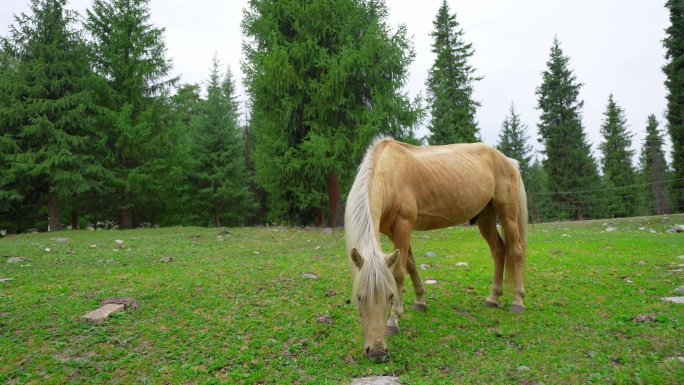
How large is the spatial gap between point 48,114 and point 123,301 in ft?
55.0

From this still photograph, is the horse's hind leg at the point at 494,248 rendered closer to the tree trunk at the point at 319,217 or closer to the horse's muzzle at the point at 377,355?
the horse's muzzle at the point at 377,355

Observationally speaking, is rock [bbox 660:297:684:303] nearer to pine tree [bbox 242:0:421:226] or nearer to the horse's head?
the horse's head

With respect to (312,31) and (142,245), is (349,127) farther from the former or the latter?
(142,245)

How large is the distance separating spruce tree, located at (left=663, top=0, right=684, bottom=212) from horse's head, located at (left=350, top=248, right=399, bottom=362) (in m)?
27.9

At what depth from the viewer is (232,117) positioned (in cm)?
2541

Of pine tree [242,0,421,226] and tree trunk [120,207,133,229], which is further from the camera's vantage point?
tree trunk [120,207,133,229]

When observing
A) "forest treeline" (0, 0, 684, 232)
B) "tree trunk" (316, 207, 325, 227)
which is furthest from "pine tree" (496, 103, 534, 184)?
"tree trunk" (316, 207, 325, 227)

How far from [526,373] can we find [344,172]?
11.5 metres

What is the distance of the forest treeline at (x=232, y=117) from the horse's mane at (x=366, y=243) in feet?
30.0

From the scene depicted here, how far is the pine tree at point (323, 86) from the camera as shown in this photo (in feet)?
44.8

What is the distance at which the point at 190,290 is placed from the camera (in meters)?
5.96

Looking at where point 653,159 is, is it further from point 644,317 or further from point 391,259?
point 391,259

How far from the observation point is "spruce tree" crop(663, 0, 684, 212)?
2319cm

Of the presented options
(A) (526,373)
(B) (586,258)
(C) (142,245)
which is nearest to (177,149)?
(C) (142,245)
